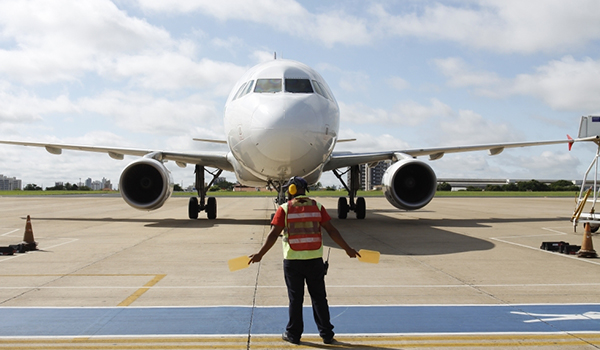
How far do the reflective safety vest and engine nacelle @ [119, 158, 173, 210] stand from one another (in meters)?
9.61

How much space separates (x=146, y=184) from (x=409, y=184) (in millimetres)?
7417

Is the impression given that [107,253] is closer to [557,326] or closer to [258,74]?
[258,74]

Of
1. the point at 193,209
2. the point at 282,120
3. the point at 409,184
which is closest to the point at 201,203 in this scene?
the point at 193,209

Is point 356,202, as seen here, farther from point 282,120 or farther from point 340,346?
point 340,346

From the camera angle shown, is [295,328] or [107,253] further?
[107,253]

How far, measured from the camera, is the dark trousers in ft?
12.7

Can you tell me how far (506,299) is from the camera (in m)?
5.14

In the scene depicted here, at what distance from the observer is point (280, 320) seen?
4410 millimetres

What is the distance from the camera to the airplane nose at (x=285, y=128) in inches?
373

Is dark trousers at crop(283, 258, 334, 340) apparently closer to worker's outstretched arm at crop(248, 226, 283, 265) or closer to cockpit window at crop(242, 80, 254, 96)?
worker's outstretched arm at crop(248, 226, 283, 265)

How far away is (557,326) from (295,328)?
7.42ft

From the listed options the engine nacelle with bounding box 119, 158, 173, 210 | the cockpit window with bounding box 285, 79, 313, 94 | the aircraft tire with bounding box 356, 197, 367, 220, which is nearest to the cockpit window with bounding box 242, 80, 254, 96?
the cockpit window with bounding box 285, 79, 313, 94

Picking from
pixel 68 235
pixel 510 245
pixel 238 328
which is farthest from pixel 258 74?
pixel 238 328

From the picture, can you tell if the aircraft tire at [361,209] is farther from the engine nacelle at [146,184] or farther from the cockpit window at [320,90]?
the engine nacelle at [146,184]
